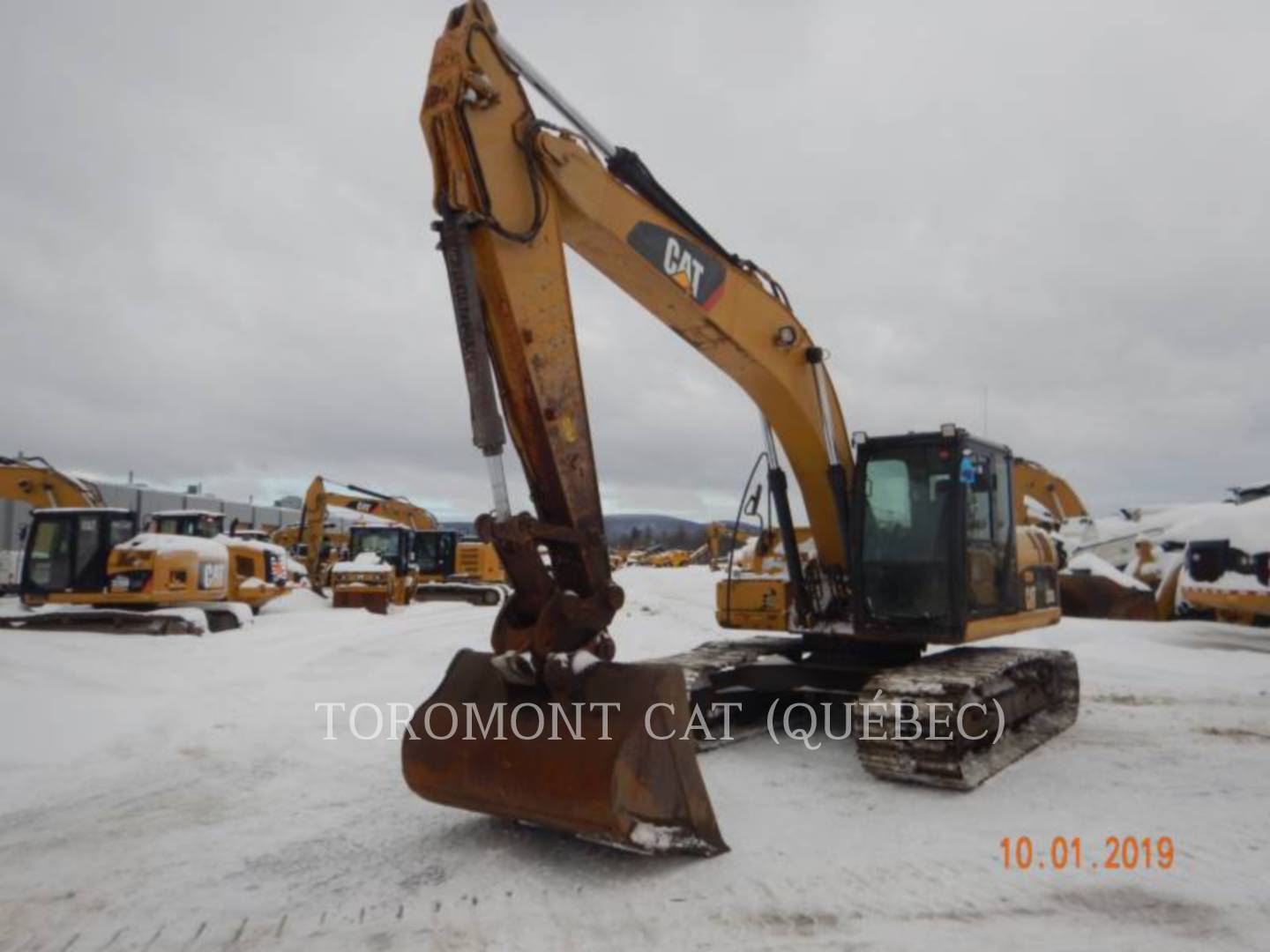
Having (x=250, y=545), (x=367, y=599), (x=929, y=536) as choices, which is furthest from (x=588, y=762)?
(x=367, y=599)

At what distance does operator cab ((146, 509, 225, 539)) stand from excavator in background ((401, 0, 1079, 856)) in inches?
622

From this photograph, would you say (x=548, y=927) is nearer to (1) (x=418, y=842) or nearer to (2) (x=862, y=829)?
(1) (x=418, y=842)

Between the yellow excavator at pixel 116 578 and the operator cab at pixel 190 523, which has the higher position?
the operator cab at pixel 190 523

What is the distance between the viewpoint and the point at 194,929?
→ 3195 millimetres

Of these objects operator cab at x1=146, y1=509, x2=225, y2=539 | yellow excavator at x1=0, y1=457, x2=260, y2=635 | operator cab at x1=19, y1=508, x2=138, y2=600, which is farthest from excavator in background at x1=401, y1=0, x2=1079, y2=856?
operator cab at x1=146, y1=509, x2=225, y2=539

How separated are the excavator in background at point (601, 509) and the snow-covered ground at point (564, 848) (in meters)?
0.32

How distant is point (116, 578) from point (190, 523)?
20.2 feet

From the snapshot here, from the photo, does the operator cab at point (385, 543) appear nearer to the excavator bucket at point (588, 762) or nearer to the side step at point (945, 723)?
the side step at point (945, 723)

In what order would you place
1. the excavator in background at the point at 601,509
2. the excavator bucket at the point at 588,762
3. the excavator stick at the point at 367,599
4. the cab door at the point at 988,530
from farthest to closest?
the excavator stick at the point at 367,599 < the cab door at the point at 988,530 < the excavator in background at the point at 601,509 < the excavator bucket at the point at 588,762

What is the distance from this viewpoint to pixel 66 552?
46.0ft

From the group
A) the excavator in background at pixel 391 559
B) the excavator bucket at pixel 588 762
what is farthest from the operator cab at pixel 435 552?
the excavator bucket at pixel 588 762

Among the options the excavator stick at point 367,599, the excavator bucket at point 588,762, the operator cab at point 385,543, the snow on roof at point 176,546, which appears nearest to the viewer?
the excavator bucket at point 588,762

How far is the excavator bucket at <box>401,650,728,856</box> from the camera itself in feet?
12.0

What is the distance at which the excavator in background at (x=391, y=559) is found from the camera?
18297mm
